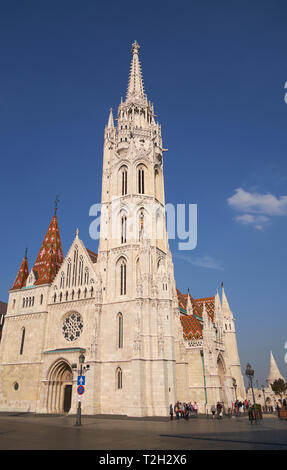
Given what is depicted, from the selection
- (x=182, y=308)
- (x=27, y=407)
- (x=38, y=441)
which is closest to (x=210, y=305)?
(x=182, y=308)

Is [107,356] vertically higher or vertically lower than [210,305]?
lower

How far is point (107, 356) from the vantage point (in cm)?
3244

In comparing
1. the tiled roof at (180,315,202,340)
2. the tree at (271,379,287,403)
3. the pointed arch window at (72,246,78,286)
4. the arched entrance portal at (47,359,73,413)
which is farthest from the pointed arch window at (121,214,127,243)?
the tree at (271,379,287,403)

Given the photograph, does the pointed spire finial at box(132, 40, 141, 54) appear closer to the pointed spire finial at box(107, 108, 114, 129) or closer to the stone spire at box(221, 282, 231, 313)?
the pointed spire finial at box(107, 108, 114, 129)

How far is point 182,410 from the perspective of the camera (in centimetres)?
2827

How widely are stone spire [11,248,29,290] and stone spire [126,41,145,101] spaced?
85.1ft

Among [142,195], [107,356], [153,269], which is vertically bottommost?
[107,356]

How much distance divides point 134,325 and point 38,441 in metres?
19.1

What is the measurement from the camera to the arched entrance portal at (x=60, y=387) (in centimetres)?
3362

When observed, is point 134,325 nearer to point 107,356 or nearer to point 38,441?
point 107,356

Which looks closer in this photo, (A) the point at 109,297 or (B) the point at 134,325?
(B) the point at 134,325
